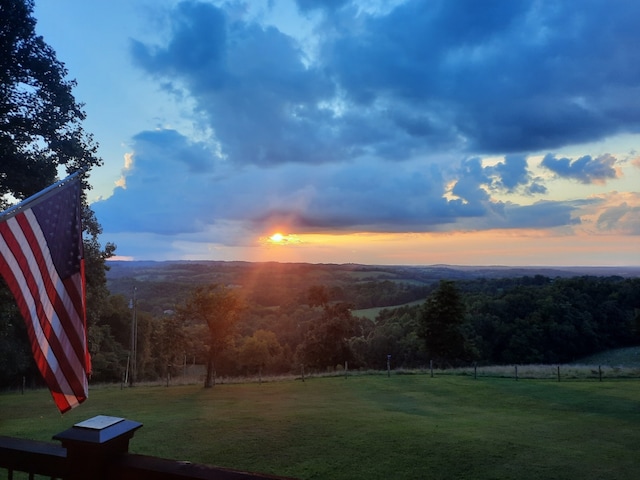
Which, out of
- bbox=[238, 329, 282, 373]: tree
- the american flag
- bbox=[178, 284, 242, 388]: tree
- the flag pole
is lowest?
bbox=[238, 329, 282, 373]: tree

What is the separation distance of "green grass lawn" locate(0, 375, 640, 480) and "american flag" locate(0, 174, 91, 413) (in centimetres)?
551

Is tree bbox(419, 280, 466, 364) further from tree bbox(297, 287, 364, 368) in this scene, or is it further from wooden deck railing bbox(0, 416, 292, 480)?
wooden deck railing bbox(0, 416, 292, 480)

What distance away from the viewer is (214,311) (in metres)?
24.5

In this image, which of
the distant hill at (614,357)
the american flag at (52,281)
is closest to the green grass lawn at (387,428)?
the american flag at (52,281)

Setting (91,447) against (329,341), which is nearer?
(91,447)

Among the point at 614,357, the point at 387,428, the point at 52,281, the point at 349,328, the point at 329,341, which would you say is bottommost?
the point at 614,357

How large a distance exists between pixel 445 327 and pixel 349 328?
1324 cm

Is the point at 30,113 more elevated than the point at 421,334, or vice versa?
the point at 30,113

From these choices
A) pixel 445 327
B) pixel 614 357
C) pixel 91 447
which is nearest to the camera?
pixel 91 447

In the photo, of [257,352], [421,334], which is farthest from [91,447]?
[257,352]

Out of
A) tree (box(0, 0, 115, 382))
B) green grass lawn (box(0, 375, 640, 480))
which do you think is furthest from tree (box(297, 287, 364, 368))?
tree (box(0, 0, 115, 382))

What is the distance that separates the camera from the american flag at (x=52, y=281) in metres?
3.51

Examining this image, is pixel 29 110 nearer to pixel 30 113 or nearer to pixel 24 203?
pixel 30 113

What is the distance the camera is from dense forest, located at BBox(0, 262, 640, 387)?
88.9ft
